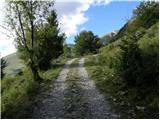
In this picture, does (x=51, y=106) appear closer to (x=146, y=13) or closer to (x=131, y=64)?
(x=131, y=64)

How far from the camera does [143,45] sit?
23.2 m

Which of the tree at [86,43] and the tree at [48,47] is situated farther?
the tree at [86,43]

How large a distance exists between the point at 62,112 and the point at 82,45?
265 feet

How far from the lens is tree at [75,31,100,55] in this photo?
96062 millimetres

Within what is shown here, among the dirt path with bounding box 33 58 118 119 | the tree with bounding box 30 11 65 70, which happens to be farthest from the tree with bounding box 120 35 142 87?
the tree with bounding box 30 11 65 70

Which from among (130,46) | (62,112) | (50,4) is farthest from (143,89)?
(50,4)

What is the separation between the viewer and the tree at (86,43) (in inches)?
3782

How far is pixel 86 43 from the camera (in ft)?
319

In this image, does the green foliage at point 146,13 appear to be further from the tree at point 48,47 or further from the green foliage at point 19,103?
the green foliage at point 19,103

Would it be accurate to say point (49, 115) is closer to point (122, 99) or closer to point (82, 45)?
point (122, 99)

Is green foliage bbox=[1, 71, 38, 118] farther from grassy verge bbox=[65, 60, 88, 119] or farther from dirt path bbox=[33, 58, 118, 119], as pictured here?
grassy verge bbox=[65, 60, 88, 119]

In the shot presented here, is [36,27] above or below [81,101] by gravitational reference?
above

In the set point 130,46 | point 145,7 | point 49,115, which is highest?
point 145,7

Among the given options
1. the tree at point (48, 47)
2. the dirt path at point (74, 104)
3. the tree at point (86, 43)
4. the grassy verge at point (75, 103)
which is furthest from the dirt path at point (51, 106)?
the tree at point (86, 43)
